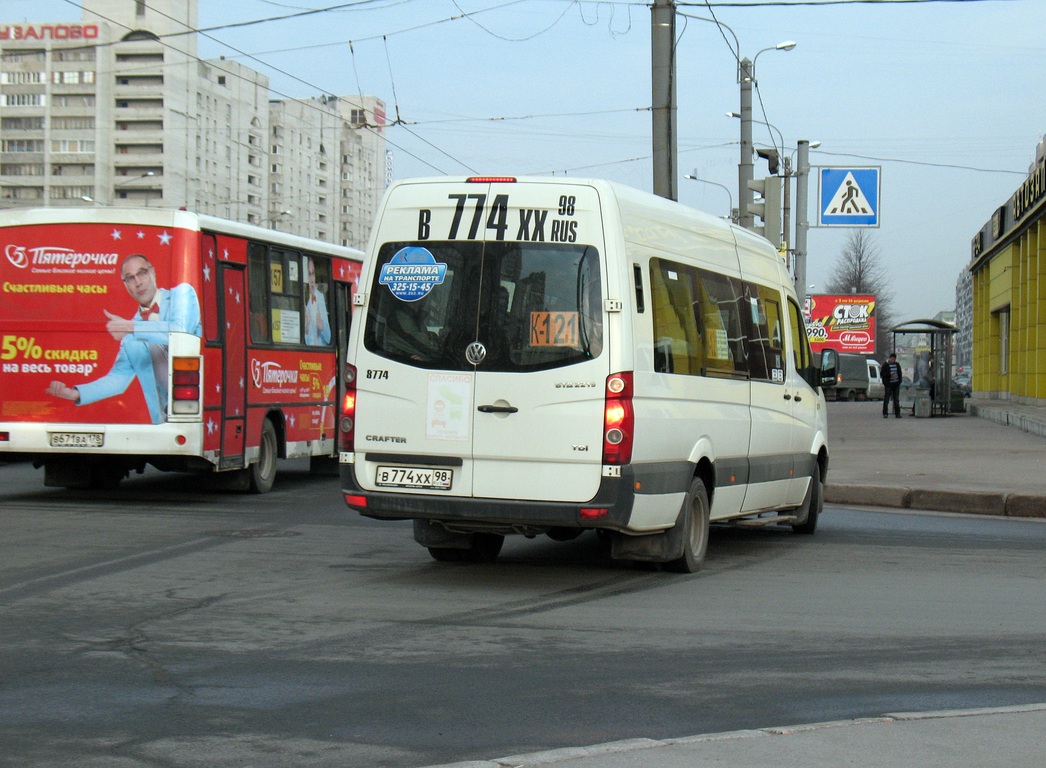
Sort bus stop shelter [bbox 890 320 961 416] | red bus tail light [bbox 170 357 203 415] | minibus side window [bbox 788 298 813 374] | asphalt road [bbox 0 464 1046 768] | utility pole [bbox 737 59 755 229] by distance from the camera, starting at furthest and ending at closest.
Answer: bus stop shelter [bbox 890 320 961 416], utility pole [bbox 737 59 755 229], red bus tail light [bbox 170 357 203 415], minibus side window [bbox 788 298 813 374], asphalt road [bbox 0 464 1046 768]

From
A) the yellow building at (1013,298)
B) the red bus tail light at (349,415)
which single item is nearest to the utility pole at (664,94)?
the red bus tail light at (349,415)

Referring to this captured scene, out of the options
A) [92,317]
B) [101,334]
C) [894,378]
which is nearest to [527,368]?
[101,334]

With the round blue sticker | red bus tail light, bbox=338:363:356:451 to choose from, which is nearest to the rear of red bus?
red bus tail light, bbox=338:363:356:451

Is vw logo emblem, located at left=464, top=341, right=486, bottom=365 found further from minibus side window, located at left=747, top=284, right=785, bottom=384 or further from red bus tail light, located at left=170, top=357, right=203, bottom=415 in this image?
→ red bus tail light, located at left=170, top=357, right=203, bottom=415

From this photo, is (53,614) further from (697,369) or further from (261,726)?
(697,369)

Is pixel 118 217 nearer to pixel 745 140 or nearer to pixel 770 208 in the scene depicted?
pixel 770 208

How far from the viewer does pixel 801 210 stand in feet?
108

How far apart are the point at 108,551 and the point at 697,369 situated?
15.1 ft

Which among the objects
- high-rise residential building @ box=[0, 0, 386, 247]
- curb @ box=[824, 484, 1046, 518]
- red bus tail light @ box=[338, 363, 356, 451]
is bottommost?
curb @ box=[824, 484, 1046, 518]

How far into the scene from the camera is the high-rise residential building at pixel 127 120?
116 meters

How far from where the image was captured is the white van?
8.23 meters

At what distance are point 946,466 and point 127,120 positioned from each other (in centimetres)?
10948

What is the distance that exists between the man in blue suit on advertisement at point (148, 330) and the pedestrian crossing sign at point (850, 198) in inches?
683

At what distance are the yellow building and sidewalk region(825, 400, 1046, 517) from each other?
390 cm
